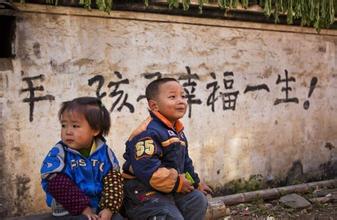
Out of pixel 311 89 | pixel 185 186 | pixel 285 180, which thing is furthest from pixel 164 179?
pixel 311 89

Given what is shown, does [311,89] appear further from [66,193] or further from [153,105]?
[66,193]

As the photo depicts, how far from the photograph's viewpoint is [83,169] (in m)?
2.70

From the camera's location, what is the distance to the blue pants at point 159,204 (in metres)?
2.91

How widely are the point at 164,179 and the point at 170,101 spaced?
19.0 inches

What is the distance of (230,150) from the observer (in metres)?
6.57

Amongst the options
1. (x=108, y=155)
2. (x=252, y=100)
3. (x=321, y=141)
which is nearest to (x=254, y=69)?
(x=252, y=100)

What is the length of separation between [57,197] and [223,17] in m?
4.11

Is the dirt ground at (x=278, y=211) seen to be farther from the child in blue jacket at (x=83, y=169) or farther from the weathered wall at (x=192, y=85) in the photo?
the child in blue jacket at (x=83, y=169)

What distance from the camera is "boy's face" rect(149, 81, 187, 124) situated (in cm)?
304

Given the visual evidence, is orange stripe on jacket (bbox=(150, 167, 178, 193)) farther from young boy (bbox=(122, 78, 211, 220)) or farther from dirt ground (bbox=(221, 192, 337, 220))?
dirt ground (bbox=(221, 192, 337, 220))

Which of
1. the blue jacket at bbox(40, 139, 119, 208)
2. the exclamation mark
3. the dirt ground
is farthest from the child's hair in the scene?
the exclamation mark

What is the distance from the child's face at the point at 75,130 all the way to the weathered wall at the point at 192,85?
6.89 feet

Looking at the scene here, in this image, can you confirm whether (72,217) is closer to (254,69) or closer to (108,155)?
(108,155)

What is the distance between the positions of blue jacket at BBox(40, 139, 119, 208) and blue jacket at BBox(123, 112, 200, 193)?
0.17m
